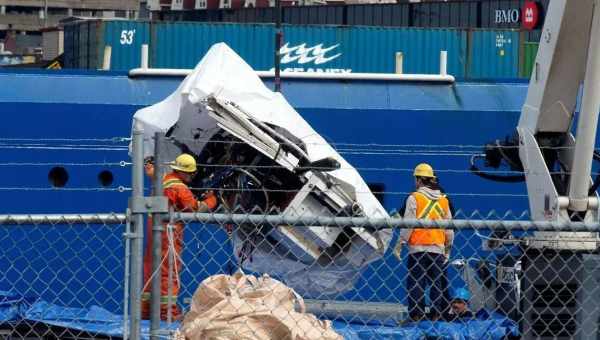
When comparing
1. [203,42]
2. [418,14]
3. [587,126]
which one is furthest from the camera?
[418,14]

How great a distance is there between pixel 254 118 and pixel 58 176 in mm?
3298

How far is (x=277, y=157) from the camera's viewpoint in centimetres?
1026

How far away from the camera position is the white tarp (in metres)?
10.1

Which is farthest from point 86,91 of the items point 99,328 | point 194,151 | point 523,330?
point 523,330

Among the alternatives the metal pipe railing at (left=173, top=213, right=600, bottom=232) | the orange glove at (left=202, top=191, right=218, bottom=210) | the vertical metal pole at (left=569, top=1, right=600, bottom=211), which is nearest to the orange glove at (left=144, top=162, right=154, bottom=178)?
the orange glove at (left=202, top=191, right=218, bottom=210)

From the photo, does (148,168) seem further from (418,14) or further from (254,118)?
(418,14)

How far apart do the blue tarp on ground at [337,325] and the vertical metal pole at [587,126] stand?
3.38 feet

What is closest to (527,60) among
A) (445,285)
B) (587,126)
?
(445,285)

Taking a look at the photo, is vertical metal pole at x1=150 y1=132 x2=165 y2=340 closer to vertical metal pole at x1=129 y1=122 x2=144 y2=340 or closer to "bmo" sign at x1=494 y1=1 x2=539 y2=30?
vertical metal pole at x1=129 y1=122 x2=144 y2=340

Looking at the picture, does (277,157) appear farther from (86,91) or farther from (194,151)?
(86,91)

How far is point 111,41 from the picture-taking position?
2447 centimetres

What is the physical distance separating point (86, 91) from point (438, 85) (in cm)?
369

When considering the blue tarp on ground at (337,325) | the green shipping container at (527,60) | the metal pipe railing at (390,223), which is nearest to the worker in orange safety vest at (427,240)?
the blue tarp on ground at (337,325)

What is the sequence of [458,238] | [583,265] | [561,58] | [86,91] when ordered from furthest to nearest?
[86,91], [458,238], [561,58], [583,265]
